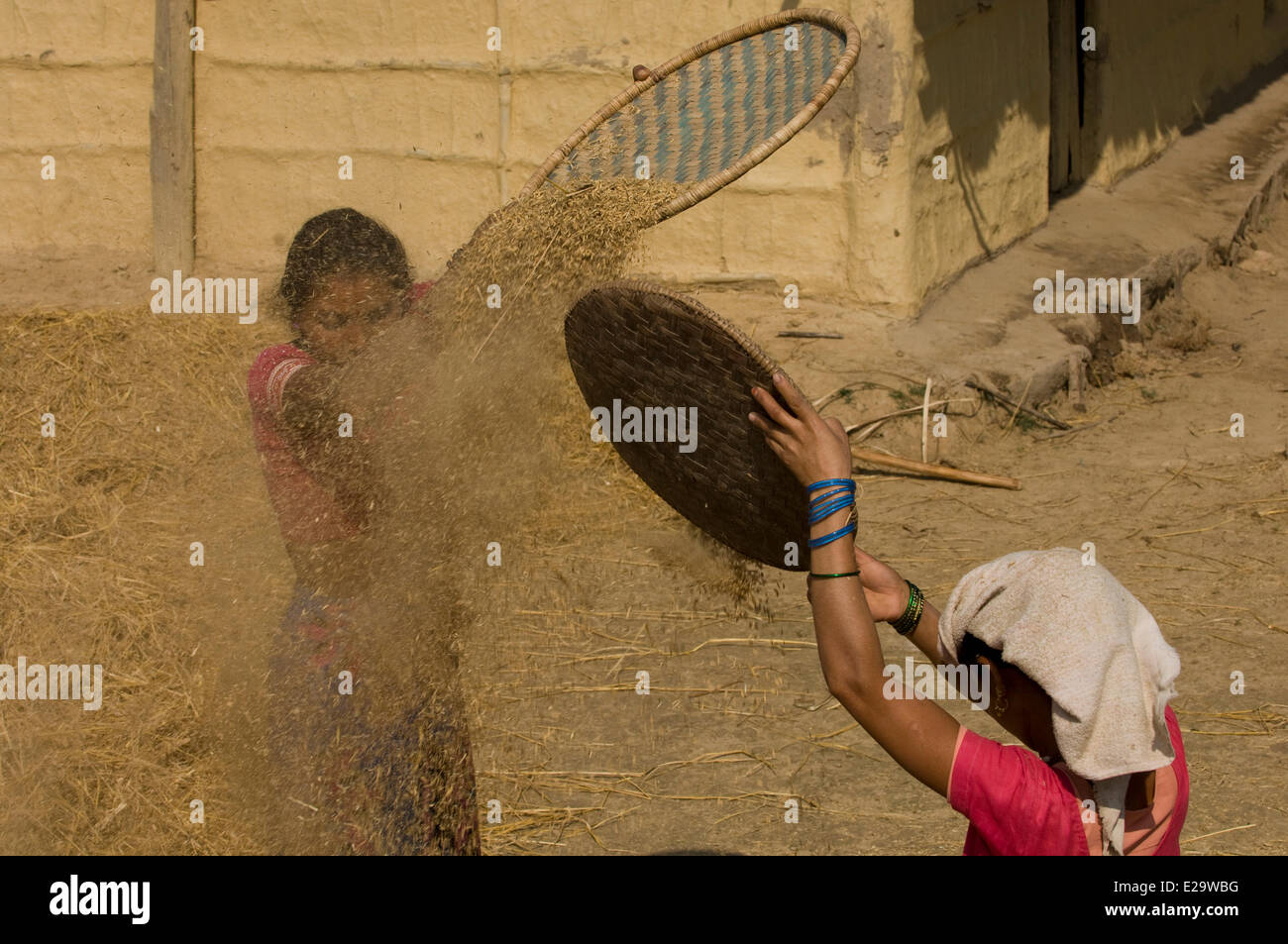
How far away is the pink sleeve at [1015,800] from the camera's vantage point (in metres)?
1.88

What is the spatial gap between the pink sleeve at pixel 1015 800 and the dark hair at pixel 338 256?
175 centimetres

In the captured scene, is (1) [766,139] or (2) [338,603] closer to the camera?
(2) [338,603]

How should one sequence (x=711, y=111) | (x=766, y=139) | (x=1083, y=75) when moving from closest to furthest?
(x=766, y=139), (x=711, y=111), (x=1083, y=75)

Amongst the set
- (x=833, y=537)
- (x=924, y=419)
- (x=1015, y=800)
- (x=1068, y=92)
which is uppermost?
(x=1068, y=92)

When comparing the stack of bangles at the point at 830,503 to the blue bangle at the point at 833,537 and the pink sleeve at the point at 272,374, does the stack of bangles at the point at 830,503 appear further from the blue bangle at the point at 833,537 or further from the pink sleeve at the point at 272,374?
the pink sleeve at the point at 272,374

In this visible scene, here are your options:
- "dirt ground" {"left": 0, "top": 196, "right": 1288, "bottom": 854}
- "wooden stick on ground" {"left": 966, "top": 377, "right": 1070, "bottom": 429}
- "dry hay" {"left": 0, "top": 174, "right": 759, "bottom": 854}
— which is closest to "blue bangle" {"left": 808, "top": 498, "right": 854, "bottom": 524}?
"dry hay" {"left": 0, "top": 174, "right": 759, "bottom": 854}

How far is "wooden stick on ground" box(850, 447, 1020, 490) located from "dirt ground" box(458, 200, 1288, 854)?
0.19 ft

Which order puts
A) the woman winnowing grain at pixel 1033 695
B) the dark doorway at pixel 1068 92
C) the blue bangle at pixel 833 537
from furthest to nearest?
1. the dark doorway at pixel 1068 92
2. the blue bangle at pixel 833 537
3. the woman winnowing grain at pixel 1033 695

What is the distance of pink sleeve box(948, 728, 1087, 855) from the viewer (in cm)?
188

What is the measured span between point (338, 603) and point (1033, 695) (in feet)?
5.51

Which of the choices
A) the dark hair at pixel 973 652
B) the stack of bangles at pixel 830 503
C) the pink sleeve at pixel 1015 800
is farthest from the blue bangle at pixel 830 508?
the pink sleeve at pixel 1015 800

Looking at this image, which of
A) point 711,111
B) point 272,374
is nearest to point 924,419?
point 711,111

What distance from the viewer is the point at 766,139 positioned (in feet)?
11.7

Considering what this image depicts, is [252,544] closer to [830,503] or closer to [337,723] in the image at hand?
[337,723]
